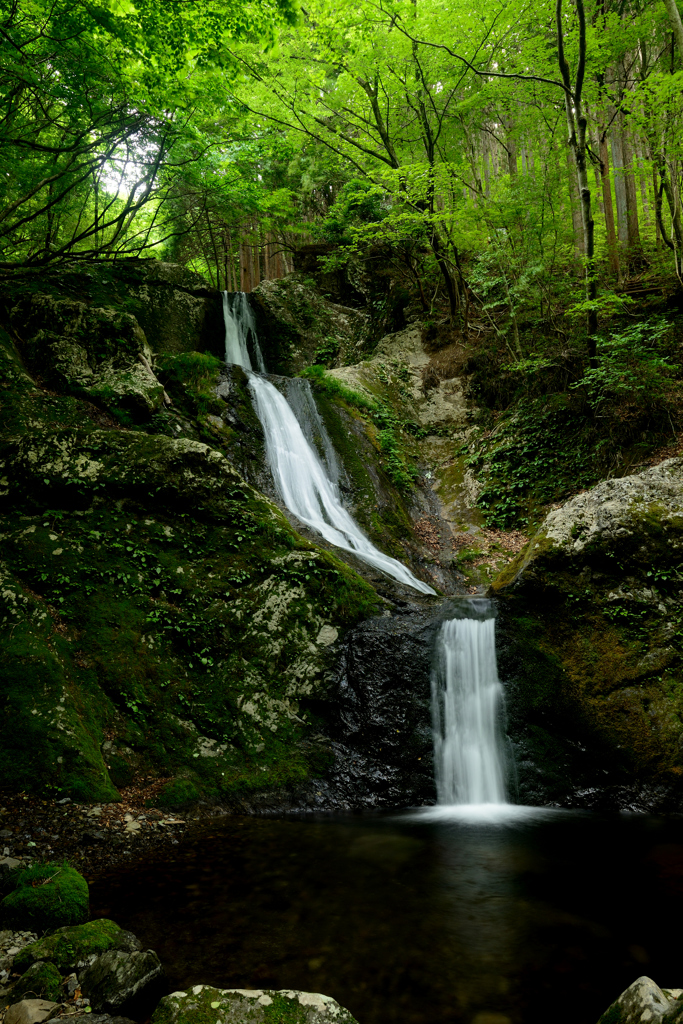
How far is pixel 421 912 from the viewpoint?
4.02 metres

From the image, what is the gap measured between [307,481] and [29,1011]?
9.20 metres

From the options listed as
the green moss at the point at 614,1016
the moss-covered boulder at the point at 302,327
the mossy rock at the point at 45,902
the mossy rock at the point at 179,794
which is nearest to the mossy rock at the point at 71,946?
the mossy rock at the point at 45,902

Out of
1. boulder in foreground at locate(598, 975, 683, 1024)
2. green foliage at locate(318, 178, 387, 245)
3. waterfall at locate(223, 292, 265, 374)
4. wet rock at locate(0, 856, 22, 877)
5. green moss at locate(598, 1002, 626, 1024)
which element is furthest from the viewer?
green foliage at locate(318, 178, 387, 245)

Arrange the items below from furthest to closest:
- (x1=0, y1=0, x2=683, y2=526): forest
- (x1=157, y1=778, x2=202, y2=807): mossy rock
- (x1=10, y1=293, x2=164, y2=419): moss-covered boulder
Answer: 1. (x1=10, y1=293, x2=164, y2=419): moss-covered boulder
2. (x1=0, y1=0, x2=683, y2=526): forest
3. (x1=157, y1=778, x2=202, y2=807): mossy rock

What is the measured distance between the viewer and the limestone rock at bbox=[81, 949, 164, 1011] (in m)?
2.78

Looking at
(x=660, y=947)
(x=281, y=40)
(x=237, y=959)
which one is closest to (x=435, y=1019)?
(x=237, y=959)

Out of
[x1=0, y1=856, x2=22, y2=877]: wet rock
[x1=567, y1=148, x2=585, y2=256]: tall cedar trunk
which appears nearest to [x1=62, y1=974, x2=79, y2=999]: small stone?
[x1=0, y1=856, x2=22, y2=877]: wet rock

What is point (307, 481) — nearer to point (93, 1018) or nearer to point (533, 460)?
point (533, 460)

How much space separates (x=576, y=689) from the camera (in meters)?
6.50

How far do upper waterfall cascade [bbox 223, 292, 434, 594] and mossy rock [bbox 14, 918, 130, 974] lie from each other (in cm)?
619

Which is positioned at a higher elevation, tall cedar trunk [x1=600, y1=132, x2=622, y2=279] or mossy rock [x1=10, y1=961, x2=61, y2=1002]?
tall cedar trunk [x1=600, y1=132, x2=622, y2=279]

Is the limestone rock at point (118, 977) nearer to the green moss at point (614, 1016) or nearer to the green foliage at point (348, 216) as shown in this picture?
the green moss at point (614, 1016)

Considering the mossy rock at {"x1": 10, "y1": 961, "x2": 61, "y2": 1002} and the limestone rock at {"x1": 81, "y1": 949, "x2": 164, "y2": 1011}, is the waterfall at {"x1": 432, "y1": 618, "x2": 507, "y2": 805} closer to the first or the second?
the limestone rock at {"x1": 81, "y1": 949, "x2": 164, "y2": 1011}

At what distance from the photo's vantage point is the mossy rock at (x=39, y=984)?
2.72 m
